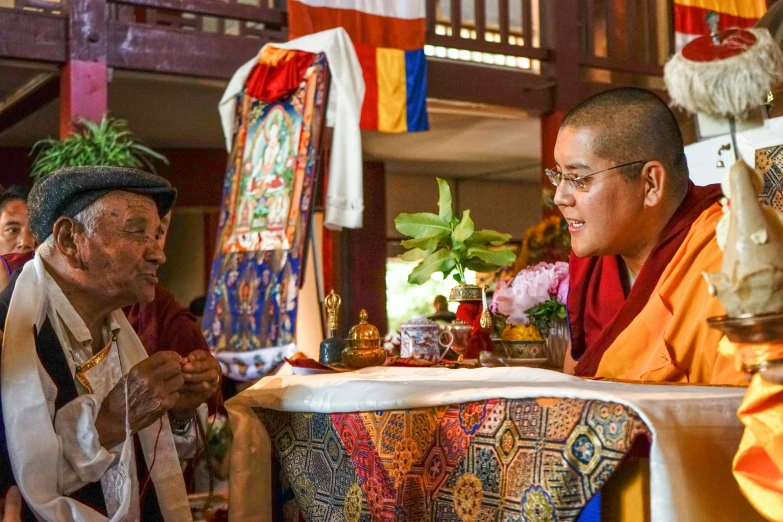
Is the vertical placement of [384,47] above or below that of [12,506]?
above

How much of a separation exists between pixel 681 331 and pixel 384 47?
486 cm

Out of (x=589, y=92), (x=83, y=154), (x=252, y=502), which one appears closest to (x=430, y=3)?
(x=589, y=92)

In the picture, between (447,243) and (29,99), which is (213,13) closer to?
(29,99)

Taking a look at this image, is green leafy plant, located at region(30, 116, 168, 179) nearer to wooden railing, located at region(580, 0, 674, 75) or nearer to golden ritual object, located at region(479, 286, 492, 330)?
golden ritual object, located at region(479, 286, 492, 330)

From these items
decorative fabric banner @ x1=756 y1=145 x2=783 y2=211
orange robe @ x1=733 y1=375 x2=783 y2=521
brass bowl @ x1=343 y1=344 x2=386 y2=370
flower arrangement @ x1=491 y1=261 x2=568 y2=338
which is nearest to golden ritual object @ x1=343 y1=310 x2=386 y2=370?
brass bowl @ x1=343 y1=344 x2=386 y2=370

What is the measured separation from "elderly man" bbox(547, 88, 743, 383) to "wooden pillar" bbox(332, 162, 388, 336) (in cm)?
701

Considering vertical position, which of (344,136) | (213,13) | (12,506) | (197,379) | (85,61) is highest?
(213,13)

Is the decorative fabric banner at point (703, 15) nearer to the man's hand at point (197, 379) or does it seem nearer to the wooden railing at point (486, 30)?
the wooden railing at point (486, 30)

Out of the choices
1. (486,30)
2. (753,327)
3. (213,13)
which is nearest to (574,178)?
(753,327)

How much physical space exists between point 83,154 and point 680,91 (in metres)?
4.68

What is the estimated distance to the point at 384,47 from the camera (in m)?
6.20

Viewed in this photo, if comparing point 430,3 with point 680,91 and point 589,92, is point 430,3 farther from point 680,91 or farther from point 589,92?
point 680,91

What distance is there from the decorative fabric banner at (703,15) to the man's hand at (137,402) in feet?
20.6

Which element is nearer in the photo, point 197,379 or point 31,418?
point 31,418
